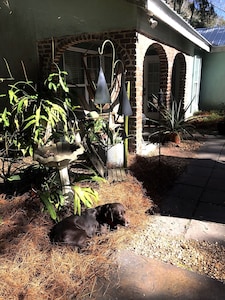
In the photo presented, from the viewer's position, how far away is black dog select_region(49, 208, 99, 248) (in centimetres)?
234

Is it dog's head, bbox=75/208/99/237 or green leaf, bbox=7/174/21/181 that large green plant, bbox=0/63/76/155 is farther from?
dog's head, bbox=75/208/99/237

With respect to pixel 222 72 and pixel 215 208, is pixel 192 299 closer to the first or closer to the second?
pixel 215 208

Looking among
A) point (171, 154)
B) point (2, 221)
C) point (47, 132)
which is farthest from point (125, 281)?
point (171, 154)

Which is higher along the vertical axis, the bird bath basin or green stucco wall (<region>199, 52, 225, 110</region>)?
green stucco wall (<region>199, 52, 225, 110</region>)

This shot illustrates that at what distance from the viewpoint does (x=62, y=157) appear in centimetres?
267

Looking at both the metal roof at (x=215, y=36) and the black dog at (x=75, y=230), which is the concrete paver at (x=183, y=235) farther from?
the metal roof at (x=215, y=36)

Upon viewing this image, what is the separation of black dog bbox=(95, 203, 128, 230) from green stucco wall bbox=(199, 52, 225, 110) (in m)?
8.83

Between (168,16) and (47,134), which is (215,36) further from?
(47,134)

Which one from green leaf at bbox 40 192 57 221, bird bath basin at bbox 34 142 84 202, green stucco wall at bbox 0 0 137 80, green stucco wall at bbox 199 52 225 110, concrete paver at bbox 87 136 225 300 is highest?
green stucco wall at bbox 0 0 137 80

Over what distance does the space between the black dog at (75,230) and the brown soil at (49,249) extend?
0.07 m

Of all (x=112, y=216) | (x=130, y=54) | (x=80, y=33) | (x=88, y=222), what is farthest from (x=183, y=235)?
(x=80, y=33)

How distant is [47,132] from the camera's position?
4020 millimetres

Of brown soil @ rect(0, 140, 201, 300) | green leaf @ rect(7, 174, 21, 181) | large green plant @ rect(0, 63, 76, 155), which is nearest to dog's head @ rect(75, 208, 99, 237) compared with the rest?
brown soil @ rect(0, 140, 201, 300)

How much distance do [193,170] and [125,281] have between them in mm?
2758
